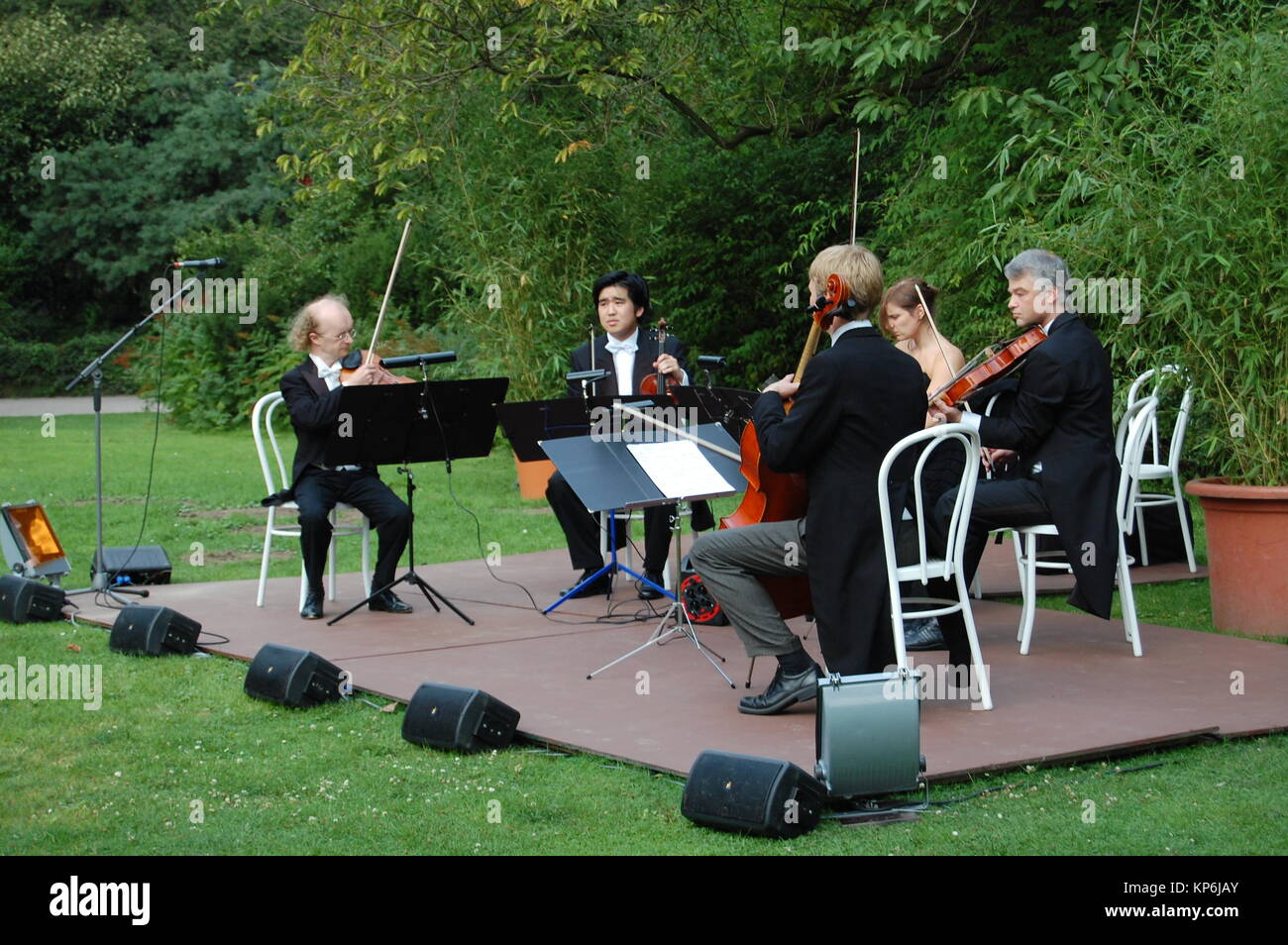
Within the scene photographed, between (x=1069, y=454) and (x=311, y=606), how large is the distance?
132 inches

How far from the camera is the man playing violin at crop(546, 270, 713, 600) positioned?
282 inches

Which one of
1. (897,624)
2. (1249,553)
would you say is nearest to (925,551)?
(897,624)

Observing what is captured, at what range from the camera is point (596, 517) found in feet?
24.2

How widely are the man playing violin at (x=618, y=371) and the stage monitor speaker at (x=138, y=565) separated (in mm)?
2062

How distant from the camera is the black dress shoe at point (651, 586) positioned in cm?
697

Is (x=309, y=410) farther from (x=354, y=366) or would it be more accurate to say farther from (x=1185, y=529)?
(x=1185, y=529)

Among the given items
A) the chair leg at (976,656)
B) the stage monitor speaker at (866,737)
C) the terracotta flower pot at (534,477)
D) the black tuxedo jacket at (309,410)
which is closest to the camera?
the stage monitor speaker at (866,737)

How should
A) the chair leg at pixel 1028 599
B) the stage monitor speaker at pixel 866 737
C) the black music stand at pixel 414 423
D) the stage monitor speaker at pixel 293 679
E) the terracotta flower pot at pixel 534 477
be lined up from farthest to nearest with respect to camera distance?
the terracotta flower pot at pixel 534 477 → the black music stand at pixel 414 423 → the chair leg at pixel 1028 599 → the stage monitor speaker at pixel 293 679 → the stage monitor speaker at pixel 866 737

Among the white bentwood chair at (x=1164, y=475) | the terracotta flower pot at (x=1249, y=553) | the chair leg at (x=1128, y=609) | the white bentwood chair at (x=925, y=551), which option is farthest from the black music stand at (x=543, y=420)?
the white bentwood chair at (x=1164, y=475)
